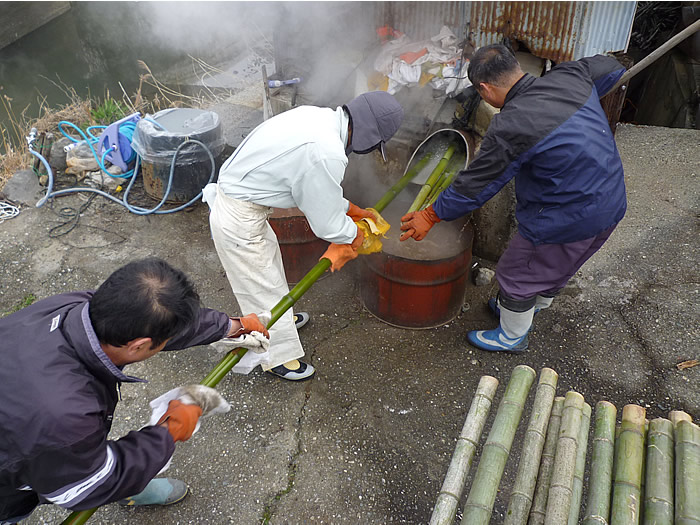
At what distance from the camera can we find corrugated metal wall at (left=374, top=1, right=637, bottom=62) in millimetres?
4359

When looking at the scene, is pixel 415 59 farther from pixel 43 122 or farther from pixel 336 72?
pixel 43 122

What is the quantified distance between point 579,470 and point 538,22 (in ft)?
13.6

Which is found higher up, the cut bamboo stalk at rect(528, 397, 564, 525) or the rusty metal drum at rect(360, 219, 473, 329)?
the cut bamboo stalk at rect(528, 397, 564, 525)

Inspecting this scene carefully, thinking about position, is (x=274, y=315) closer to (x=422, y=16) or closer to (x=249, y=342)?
(x=249, y=342)

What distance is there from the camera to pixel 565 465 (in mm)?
2246

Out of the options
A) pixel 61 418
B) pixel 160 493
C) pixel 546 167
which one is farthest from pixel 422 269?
pixel 61 418

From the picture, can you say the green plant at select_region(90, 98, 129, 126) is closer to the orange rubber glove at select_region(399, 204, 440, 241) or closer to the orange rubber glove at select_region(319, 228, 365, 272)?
the orange rubber glove at select_region(319, 228, 365, 272)

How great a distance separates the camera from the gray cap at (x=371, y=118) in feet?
10.3

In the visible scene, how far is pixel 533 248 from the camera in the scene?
3.67m

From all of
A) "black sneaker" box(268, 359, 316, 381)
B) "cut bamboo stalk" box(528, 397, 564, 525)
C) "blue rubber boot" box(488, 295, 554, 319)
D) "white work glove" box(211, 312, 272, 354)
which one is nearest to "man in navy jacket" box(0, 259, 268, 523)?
"white work glove" box(211, 312, 272, 354)

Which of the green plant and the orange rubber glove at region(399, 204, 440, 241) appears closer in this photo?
the orange rubber glove at region(399, 204, 440, 241)

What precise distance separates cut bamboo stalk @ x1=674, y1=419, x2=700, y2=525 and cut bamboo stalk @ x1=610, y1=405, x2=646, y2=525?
5.8 inches

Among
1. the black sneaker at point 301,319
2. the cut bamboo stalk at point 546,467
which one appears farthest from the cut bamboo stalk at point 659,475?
the black sneaker at point 301,319

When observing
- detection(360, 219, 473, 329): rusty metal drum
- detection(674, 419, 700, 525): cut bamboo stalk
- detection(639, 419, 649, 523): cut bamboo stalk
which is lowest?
detection(360, 219, 473, 329): rusty metal drum
